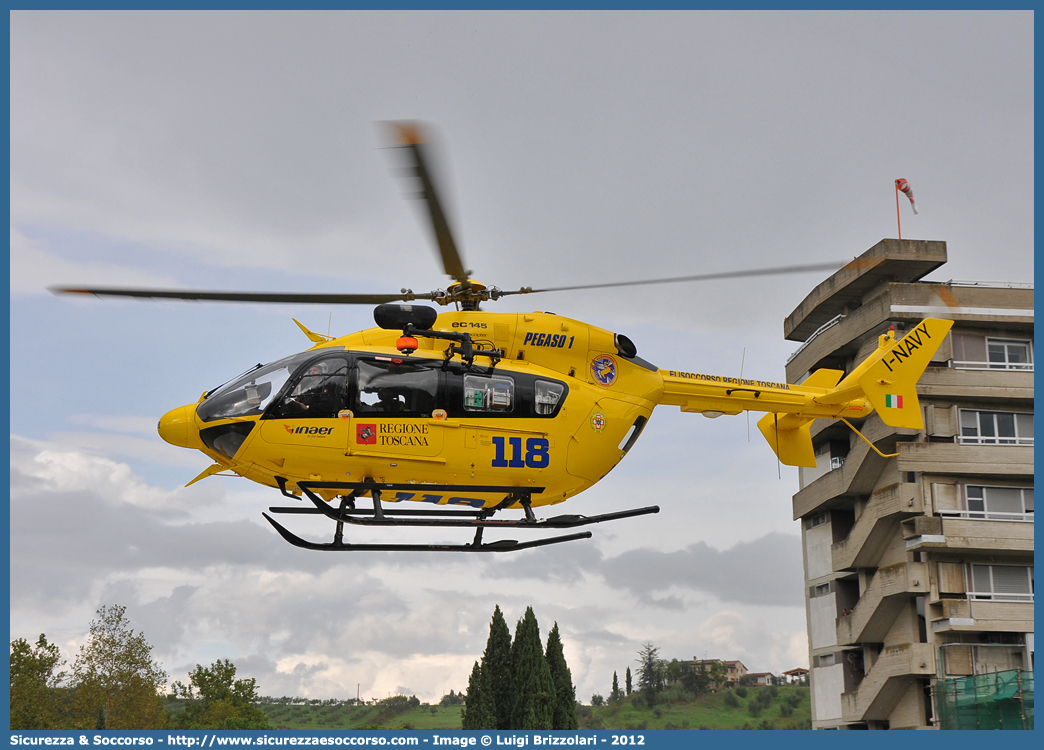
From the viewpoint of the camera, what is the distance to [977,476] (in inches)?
1289

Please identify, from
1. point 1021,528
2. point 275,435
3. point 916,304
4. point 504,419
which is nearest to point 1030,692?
point 1021,528

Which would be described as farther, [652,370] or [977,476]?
[977,476]

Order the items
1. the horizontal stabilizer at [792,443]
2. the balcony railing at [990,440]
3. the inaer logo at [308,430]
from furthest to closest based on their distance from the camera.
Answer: the balcony railing at [990,440]
the horizontal stabilizer at [792,443]
the inaer logo at [308,430]

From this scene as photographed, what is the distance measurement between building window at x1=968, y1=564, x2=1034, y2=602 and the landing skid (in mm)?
24466

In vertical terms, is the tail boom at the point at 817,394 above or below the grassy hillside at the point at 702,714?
above

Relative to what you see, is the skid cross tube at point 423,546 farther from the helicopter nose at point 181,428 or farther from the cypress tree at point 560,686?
the cypress tree at point 560,686

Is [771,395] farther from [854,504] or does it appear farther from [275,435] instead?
[854,504]

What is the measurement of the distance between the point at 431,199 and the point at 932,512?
26.8 m

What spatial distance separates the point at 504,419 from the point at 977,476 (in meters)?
25.9

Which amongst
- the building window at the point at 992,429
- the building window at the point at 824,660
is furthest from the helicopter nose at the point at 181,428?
the building window at the point at 824,660

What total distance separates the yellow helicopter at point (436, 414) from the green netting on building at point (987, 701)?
2279 cm

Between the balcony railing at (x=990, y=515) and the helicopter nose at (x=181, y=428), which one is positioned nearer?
the helicopter nose at (x=181, y=428)

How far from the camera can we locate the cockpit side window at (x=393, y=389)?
1213cm

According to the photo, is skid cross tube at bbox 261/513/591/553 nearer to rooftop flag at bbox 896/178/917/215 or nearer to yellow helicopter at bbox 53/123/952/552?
yellow helicopter at bbox 53/123/952/552
